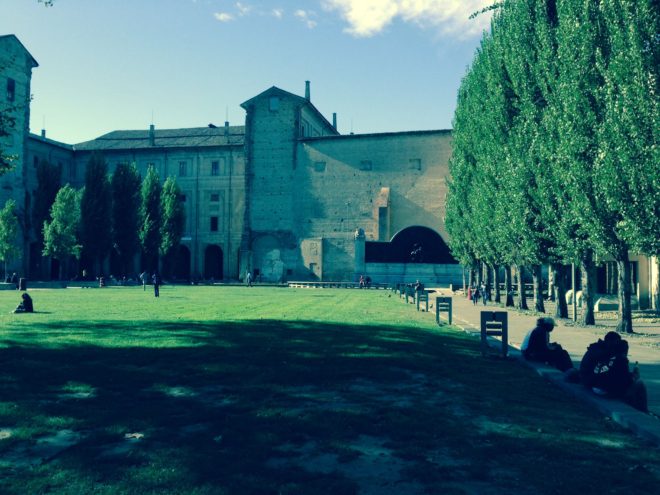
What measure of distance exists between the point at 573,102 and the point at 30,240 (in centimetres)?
5004

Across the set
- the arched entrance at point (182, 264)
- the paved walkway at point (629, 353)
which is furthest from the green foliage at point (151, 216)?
the paved walkway at point (629, 353)

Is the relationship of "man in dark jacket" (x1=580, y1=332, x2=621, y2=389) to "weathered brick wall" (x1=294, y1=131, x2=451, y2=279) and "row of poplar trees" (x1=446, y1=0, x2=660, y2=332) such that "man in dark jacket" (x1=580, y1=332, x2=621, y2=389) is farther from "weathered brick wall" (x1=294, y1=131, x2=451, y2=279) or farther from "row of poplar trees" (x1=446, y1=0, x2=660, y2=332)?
"weathered brick wall" (x1=294, y1=131, x2=451, y2=279)

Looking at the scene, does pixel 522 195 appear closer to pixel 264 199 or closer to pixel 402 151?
pixel 402 151

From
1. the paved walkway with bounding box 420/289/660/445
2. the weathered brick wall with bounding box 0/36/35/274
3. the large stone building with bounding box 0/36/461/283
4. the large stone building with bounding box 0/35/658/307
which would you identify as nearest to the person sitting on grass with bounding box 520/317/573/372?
the paved walkway with bounding box 420/289/660/445

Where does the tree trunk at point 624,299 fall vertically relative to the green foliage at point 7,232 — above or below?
below

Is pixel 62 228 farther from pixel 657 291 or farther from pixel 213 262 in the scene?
pixel 657 291

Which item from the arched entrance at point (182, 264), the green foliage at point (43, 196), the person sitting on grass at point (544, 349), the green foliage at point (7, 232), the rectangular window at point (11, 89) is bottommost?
the person sitting on grass at point (544, 349)

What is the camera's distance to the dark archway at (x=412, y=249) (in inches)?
2080

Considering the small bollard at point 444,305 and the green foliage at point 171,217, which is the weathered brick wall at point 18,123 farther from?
the small bollard at point 444,305

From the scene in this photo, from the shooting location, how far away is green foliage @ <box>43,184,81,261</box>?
4841cm

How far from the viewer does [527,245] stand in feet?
70.7

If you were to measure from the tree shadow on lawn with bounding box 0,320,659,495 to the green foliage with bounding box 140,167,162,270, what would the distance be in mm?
45997

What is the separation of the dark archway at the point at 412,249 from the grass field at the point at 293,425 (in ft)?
138

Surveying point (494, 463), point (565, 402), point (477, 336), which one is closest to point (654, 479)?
point (494, 463)
